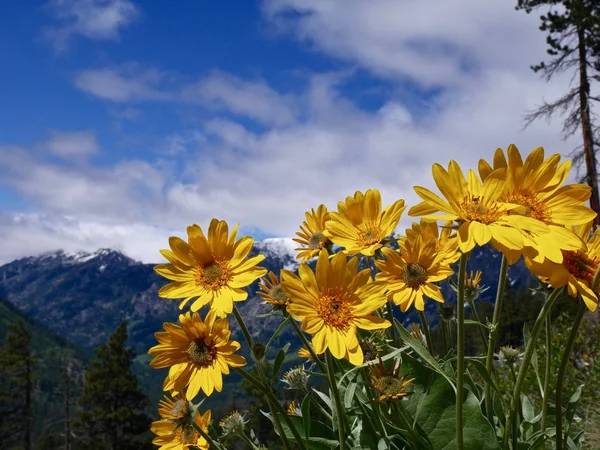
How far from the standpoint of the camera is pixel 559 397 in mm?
1888

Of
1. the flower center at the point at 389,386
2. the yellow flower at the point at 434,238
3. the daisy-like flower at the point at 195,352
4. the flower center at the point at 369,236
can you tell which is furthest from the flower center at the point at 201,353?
the yellow flower at the point at 434,238

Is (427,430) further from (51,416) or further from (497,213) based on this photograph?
(51,416)

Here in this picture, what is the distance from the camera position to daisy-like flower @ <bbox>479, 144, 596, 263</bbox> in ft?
5.62

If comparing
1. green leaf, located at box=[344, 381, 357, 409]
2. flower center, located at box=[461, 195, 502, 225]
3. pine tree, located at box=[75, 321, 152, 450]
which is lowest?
pine tree, located at box=[75, 321, 152, 450]

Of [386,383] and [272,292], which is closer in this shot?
[386,383]

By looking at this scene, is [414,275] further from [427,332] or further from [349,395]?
[349,395]

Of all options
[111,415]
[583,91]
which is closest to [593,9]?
[583,91]

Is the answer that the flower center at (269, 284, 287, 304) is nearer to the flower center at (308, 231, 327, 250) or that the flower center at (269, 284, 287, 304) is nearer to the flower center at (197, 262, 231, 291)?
the flower center at (197, 262, 231, 291)

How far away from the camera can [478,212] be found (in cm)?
163

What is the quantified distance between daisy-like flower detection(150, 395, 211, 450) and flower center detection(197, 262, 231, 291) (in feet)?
1.80

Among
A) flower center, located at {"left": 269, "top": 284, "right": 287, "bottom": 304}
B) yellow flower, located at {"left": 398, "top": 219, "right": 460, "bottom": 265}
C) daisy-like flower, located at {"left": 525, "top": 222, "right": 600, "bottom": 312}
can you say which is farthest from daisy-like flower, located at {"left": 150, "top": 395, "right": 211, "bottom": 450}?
daisy-like flower, located at {"left": 525, "top": 222, "right": 600, "bottom": 312}

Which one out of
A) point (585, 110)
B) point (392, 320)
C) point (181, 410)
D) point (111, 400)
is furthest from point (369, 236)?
point (111, 400)

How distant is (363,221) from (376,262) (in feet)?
1.01

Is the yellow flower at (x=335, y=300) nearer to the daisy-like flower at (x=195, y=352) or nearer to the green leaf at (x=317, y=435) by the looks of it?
the daisy-like flower at (x=195, y=352)
